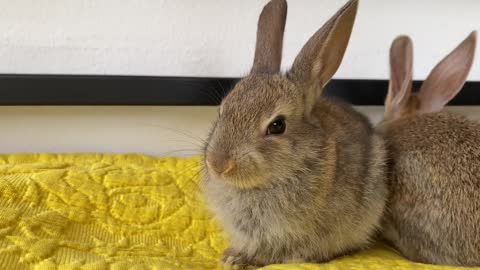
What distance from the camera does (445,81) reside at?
111 cm

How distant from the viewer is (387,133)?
1032 millimetres

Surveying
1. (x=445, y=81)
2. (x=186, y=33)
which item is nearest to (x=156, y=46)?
(x=186, y=33)

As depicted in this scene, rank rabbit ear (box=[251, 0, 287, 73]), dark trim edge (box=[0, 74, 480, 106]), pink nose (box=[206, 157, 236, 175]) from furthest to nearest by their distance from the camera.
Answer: dark trim edge (box=[0, 74, 480, 106])
rabbit ear (box=[251, 0, 287, 73])
pink nose (box=[206, 157, 236, 175])

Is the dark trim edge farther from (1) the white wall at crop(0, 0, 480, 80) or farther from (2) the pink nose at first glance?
(2) the pink nose

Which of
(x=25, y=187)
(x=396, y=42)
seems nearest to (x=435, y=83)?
(x=396, y=42)

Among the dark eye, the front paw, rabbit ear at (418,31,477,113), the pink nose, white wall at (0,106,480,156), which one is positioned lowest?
the front paw

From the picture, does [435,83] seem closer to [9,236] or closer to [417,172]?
[417,172]

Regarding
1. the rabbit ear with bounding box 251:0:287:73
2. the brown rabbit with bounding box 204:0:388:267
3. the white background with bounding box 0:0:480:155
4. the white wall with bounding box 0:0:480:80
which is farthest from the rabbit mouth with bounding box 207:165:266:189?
the white wall with bounding box 0:0:480:80

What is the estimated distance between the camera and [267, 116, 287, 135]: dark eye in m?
0.86

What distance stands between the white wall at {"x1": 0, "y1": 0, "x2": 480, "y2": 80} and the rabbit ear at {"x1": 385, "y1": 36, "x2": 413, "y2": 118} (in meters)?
0.27

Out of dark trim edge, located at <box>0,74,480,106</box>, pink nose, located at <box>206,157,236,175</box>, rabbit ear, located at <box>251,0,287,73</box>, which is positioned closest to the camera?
pink nose, located at <box>206,157,236,175</box>

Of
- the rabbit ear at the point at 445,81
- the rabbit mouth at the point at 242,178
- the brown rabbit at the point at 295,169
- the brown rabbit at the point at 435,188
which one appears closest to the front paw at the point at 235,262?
the brown rabbit at the point at 295,169

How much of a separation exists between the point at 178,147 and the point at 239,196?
0.56m

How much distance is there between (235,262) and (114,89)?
23.1 inches
